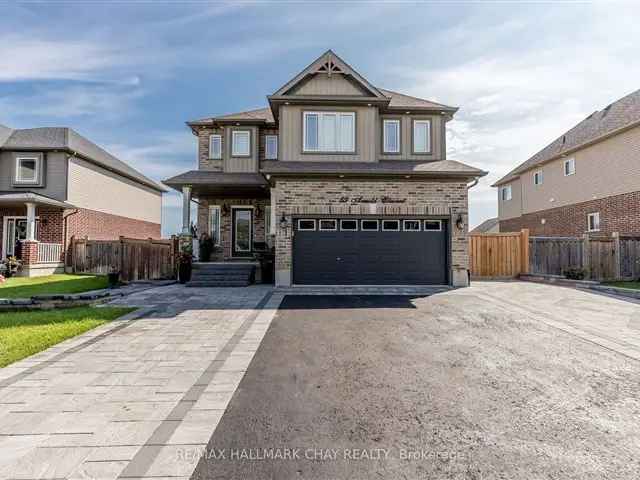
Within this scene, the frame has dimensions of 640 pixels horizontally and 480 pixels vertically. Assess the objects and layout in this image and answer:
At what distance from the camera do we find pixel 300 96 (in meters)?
12.8

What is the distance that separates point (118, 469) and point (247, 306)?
616cm

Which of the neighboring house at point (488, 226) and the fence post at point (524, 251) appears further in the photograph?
the neighboring house at point (488, 226)

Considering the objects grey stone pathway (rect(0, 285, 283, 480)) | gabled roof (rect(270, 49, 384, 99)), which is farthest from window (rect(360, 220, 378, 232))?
grey stone pathway (rect(0, 285, 283, 480))

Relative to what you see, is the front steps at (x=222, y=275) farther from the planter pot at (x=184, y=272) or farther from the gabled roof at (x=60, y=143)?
the gabled roof at (x=60, y=143)

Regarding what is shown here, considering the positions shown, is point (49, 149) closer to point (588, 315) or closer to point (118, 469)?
point (118, 469)

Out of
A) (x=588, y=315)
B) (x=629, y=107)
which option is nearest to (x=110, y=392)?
(x=588, y=315)

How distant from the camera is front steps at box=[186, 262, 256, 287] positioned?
12.6 m

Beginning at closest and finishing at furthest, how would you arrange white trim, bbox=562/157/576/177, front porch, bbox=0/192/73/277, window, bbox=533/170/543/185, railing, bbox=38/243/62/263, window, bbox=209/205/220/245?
front porch, bbox=0/192/73/277, railing, bbox=38/243/62/263, window, bbox=209/205/220/245, white trim, bbox=562/157/576/177, window, bbox=533/170/543/185

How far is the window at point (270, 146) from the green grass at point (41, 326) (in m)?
10.2

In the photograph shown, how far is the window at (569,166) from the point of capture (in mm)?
19625

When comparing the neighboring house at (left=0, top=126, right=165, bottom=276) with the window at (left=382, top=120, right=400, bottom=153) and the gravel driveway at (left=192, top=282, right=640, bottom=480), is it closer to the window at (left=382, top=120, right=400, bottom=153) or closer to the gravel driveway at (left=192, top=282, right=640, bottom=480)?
the gravel driveway at (left=192, top=282, right=640, bottom=480)

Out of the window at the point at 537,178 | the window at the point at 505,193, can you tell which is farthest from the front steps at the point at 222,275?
the window at the point at 505,193

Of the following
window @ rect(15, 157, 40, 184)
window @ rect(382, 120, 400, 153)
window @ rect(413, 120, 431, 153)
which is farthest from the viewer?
window @ rect(15, 157, 40, 184)

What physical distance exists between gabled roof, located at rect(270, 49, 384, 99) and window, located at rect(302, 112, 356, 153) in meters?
1.18
